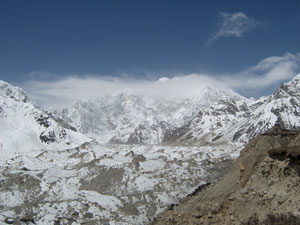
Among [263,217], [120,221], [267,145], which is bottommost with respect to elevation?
[120,221]

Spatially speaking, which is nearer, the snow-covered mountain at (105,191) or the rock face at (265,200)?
the rock face at (265,200)

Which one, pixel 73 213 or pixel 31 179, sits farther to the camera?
pixel 31 179

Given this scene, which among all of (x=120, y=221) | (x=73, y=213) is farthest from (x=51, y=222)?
(x=120, y=221)

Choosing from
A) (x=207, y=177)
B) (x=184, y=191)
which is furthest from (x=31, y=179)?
(x=207, y=177)

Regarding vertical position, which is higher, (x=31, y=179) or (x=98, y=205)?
(x=31, y=179)

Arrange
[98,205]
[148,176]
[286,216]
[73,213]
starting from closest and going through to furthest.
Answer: [286,216] < [73,213] < [98,205] < [148,176]

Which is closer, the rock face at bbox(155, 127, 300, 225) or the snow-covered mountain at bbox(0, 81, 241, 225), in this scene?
the rock face at bbox(155, 127, 300, 225)

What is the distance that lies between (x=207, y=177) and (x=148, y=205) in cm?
3815

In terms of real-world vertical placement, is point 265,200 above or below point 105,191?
above

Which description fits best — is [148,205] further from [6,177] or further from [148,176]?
[6,177]

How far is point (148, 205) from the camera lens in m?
88.1

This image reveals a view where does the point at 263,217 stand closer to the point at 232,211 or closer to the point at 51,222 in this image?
the point at 232,211

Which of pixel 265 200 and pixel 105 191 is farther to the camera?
pixel 105 191

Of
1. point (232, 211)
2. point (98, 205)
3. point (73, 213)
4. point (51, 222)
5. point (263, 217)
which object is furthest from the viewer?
point (98, 205)
